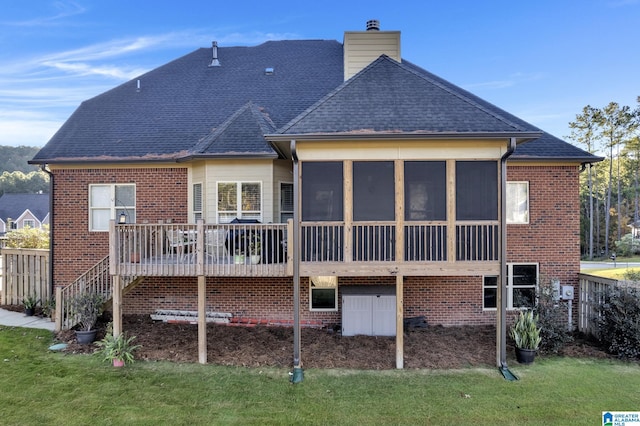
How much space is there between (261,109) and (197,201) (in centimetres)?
352

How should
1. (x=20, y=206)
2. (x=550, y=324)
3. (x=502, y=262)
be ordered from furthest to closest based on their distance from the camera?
(x=20, y=206) → (x=550, y=324) → (x=502, y=262)

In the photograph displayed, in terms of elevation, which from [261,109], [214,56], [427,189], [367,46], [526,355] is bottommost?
[526,355]

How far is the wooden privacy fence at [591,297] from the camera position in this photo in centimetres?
829

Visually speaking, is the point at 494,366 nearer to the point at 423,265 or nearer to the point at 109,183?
the point at 423,265

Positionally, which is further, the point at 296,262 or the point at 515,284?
the point at 515,284

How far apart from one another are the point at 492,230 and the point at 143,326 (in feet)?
29.5

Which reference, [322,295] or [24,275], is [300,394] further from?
[24,275]

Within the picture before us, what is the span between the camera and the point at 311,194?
738cm

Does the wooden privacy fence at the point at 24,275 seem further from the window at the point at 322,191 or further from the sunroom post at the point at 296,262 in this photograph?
the window at the point at 322,191

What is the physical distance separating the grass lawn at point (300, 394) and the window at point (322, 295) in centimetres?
273

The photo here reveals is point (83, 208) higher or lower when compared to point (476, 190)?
lower

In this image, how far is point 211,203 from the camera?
9.27m

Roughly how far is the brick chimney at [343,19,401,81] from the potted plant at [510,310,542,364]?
26.5ft

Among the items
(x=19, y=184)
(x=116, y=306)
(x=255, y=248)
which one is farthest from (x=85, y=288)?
(x=19, y=184)
